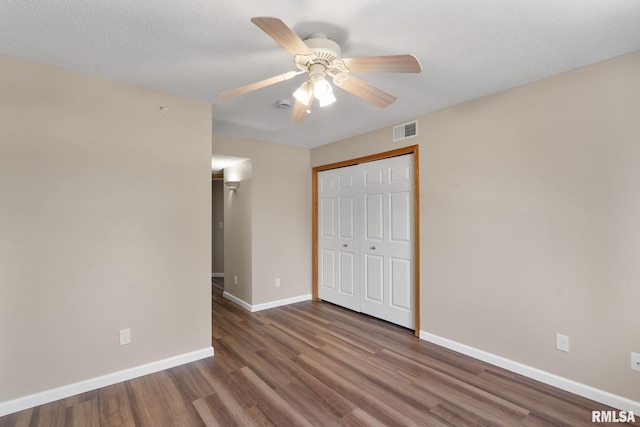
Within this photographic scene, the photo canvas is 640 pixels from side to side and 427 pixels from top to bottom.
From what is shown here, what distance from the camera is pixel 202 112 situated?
2.85m

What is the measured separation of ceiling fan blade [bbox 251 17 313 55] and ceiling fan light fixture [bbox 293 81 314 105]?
0.90ft

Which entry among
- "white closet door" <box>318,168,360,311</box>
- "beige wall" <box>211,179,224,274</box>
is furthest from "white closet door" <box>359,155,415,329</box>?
"beige wall" <box>211,179,224,274</box>

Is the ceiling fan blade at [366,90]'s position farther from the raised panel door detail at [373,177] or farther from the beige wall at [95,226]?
the raised panel door detail at [373,177]

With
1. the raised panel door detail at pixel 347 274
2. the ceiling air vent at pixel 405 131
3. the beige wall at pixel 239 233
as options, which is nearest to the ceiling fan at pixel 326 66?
the ceiling air vent at pixel 405 131

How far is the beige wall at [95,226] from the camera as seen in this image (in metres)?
2.06

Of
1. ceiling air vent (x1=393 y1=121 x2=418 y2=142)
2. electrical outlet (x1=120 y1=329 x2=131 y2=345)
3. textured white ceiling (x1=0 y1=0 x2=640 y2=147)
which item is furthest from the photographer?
ceiling air vent (x1=393 y1=121 x2=418 y2=142)

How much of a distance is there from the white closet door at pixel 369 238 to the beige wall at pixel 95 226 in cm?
203

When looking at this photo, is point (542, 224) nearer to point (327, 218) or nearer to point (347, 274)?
point (347, 274)

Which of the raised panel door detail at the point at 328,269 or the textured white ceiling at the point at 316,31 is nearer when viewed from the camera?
the textured white ceiling at the point at 316,31

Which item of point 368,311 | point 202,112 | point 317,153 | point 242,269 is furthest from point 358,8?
point 242,269

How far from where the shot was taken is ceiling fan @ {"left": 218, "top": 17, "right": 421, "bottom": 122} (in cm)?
147

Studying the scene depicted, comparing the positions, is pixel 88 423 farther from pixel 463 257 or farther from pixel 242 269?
pixel 463 257

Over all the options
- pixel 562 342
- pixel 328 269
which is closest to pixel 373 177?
pixel 328 269

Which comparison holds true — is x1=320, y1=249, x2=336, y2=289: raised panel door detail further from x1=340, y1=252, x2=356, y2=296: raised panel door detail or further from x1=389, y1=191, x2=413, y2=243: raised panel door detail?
x1=389, y1=191, x2=413, y2=243: raised panel door detail
